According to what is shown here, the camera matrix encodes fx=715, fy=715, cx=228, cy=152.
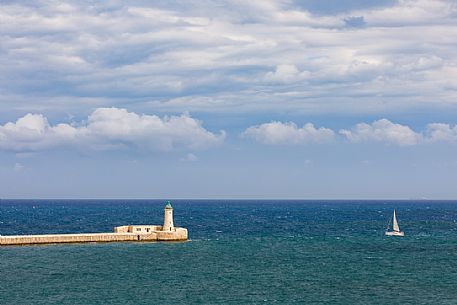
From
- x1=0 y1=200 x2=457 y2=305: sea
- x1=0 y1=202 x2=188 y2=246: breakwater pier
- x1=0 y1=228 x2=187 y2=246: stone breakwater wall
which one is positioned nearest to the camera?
x1=0 y1=200 x2=457 y2=305: sea

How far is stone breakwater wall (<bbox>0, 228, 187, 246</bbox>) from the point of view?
108750 millimetres

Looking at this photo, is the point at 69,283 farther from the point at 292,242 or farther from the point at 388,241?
the point at 388,241

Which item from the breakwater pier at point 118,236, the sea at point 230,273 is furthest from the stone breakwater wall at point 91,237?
the sea at point 230,273

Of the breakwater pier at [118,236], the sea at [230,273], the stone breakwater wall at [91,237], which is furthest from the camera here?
the breakwater pier at [118,236]

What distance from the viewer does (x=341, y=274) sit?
3282 inches

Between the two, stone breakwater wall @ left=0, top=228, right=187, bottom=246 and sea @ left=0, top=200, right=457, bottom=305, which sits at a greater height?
stone breakwater wall @ left=0, top=228, right=187, bottom=246

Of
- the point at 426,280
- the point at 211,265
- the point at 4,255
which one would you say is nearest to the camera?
the point at 426,280

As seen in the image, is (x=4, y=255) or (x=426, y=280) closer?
(x=426, y=280)

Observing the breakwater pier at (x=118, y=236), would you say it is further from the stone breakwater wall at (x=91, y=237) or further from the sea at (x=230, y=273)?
the sea at (x=230, y=273)

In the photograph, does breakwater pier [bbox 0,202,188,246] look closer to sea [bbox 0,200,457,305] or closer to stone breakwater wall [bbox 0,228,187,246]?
stone breakwater wall [bbox 0,228,187,246]

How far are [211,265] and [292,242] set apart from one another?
38097 mm

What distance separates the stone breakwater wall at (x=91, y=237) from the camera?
109 meters

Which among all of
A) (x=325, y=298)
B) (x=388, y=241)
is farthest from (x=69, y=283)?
(x=388, y=241)

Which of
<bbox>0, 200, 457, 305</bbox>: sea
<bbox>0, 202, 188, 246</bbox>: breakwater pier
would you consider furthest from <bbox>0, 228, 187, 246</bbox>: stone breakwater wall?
<bbox>0, 200, 457, 305</bbox>: sea
